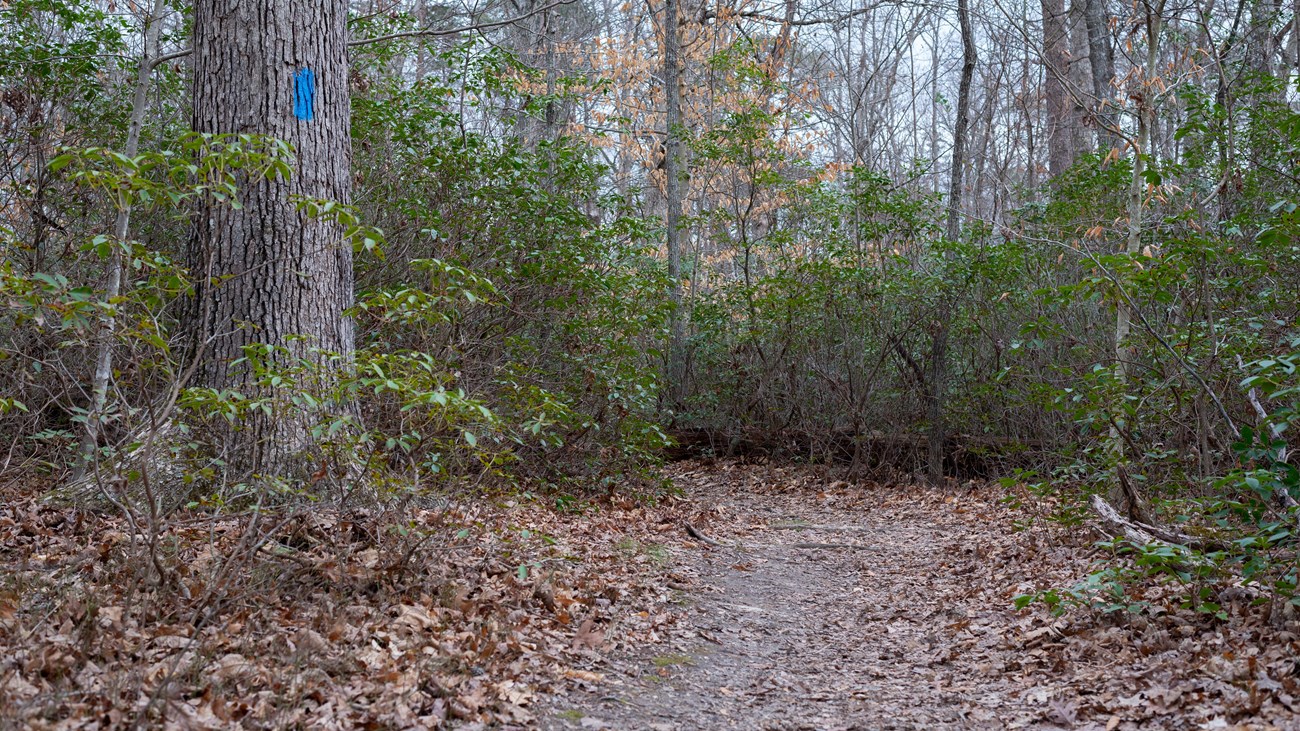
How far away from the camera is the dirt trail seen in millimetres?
4012

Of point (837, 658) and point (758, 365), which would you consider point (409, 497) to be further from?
point (758, 365)

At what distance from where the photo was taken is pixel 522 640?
4387 millimetres

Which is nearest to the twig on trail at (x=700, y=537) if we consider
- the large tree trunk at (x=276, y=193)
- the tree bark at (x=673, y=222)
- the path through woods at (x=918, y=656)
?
the path through woods at (x=918, y=656)

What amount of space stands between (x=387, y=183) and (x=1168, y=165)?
23.0 feet

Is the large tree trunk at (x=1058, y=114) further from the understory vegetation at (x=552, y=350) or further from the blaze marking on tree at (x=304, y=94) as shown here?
the blaze marking on tree at (x=304, y=94)

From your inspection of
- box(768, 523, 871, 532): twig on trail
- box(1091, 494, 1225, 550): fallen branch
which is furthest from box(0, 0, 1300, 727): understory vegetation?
box(768, 523, 871, 532): twig on trail

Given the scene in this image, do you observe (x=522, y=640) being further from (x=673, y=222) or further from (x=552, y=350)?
(x=673, y=222)

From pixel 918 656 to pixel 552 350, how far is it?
17.7 feet

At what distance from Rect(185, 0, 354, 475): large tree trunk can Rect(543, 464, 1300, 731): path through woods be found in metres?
2.54

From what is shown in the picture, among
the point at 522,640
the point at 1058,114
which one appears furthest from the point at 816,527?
the point at 1058,114

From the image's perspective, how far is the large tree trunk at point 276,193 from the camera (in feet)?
17.1

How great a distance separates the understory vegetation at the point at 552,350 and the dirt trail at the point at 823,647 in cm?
48

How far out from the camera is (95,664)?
3.30m

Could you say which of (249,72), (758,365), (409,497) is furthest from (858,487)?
(249,72)
